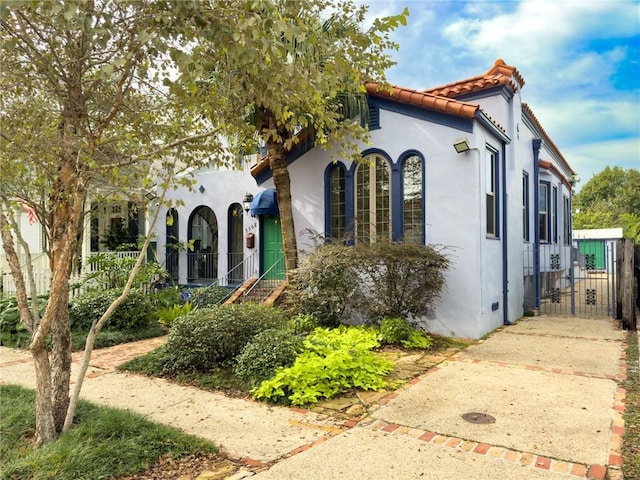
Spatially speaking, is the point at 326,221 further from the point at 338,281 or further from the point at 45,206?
the point at 45,206

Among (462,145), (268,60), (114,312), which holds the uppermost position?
(462,145)

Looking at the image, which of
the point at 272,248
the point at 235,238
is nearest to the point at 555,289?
the point at 272,248

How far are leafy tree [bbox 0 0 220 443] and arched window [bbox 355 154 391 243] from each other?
582 cm

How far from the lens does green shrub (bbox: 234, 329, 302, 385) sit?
565 centimetres

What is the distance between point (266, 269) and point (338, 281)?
420 cm

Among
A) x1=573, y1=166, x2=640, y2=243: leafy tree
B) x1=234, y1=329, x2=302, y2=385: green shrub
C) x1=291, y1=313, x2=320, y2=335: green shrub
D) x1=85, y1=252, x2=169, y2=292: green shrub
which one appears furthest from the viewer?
x1=573, y1=166, x2=640, y2=243: leafy tree

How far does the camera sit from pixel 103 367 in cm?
682

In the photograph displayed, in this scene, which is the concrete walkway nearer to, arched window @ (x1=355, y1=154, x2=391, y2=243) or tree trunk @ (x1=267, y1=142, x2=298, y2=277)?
arched window @ (x1=355, y1=154, x2=391, y2=243)

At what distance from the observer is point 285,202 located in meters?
10.1

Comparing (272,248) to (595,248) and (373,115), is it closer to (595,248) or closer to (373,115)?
(373,115)

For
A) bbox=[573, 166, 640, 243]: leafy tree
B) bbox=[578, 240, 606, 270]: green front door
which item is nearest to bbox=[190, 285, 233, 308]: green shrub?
bbox=[578, 240, 606, 270]: green front door

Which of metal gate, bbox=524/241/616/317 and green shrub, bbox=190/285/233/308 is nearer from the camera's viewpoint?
metal gate, bbox=524/241/616/317

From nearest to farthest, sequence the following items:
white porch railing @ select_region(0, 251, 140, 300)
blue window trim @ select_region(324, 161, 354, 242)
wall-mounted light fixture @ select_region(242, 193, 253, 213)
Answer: blue window trim @ select_region(324, 161, 354, 242), white porch railing @ select_region(0, 251, 140, 300), wall-mounted light fixture @ select_region(242, 193, 253, 213)

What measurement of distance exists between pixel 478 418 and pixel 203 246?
12081mm
